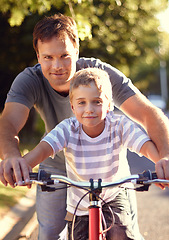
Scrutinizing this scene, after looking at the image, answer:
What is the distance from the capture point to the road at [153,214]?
217 inches

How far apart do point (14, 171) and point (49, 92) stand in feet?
4.05

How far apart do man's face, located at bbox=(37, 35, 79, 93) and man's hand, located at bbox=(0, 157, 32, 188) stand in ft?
3.33

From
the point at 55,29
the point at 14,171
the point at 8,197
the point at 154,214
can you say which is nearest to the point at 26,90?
the point at 55,29

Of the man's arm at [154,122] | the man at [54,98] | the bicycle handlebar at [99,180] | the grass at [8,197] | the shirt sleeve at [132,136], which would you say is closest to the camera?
the bicycle handlebar at [99,180]

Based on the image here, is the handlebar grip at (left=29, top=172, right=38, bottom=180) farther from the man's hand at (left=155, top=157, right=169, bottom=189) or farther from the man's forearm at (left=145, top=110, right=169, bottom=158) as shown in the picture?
the man's forearm at (left=145, top=110, right=169, bottom=158)

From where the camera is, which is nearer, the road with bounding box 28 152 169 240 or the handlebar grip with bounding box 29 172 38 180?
the handlebar grip with bounding box 29 172 38 180

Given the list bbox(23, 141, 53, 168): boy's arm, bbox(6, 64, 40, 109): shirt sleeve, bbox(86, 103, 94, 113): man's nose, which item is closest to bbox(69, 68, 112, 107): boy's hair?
bbox(86, 103, 94, 113): man's nose

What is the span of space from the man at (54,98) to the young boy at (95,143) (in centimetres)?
15

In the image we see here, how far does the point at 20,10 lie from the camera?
5668 mm

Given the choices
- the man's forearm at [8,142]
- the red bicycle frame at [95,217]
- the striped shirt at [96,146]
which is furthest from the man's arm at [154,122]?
the man's forearm at [8,142]

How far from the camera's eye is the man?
2.85m

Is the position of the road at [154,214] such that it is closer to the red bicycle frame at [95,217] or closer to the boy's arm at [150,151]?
the boy's arm at [150,151]

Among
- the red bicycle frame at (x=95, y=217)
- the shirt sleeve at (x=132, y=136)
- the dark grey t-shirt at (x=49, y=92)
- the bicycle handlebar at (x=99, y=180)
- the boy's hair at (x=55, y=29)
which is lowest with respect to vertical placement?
the red bicycle frame at (x=95, y=217)

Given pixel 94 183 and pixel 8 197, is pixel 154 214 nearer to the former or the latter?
pixel 8 197
